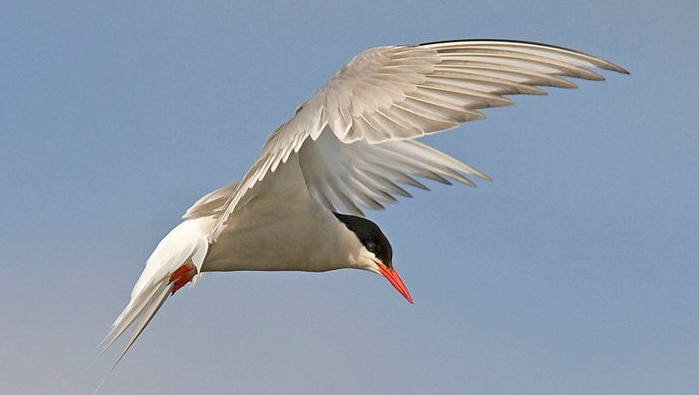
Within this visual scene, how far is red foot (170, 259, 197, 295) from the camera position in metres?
5.14

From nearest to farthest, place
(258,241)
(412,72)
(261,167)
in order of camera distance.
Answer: (412,72)
(261,167)
(258,241)

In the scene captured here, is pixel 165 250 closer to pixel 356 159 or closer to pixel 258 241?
pixel 258 241

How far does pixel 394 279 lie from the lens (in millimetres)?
5434

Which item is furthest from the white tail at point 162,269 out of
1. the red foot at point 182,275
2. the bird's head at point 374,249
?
the bird's head at point 374,249

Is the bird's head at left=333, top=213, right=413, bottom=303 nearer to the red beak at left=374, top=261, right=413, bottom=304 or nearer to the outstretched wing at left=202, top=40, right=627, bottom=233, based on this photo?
the red beak at left=374, top=261, right=413, bottom=304

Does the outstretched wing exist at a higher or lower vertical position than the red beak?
higher

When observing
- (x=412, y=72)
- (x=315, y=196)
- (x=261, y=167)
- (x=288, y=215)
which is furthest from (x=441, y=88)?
(x=315, y=196)

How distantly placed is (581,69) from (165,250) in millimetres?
2225

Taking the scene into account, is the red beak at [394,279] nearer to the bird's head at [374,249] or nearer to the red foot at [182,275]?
the bird's head at [374,249]

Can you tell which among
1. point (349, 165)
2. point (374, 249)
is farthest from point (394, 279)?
point (349, 165)

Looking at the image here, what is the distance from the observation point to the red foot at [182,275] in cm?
514

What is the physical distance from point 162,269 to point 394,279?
1.13m

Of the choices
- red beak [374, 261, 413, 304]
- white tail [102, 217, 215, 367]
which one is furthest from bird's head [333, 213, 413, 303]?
white tail [102, 217, 215, 367]

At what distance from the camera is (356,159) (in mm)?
5629
